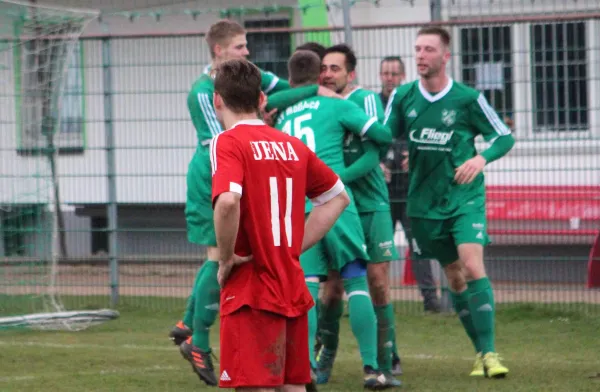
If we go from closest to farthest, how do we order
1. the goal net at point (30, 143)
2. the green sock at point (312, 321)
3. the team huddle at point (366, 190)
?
the green sock at point (312, 321), the team huddle at point (366, 190), the goal net at point (30, 143)

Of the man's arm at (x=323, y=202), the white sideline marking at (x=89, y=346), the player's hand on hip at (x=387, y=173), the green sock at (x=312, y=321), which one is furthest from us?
the player's hand on hip at (x=387, y=173)

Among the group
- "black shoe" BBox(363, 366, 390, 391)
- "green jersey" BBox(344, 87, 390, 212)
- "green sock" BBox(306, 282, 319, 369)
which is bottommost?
"black shoe" BBox(363, 366, 390, 391)

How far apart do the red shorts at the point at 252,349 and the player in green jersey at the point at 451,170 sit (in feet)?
9.04

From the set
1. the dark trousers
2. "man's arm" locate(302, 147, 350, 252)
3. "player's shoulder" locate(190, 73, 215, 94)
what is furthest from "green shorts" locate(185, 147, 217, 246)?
the dark trousers

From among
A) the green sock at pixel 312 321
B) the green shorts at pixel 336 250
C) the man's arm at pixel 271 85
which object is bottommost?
the green sock at pixel 312 321

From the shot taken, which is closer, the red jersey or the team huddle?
the red jersey

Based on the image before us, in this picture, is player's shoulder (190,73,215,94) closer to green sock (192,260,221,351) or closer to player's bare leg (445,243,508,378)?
green sock (192,260,221,351)

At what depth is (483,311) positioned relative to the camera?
23.2 feet

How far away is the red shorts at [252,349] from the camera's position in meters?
4.47

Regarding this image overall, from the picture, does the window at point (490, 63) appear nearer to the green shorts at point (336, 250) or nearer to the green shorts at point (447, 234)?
the green shorts at point (447, 234)

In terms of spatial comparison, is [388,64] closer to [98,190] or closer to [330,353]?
[98,190]

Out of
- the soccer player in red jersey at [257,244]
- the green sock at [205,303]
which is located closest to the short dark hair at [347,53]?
the green sock at [205,303]

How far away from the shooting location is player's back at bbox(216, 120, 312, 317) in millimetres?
4457

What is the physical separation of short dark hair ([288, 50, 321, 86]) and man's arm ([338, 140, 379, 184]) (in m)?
0.51
